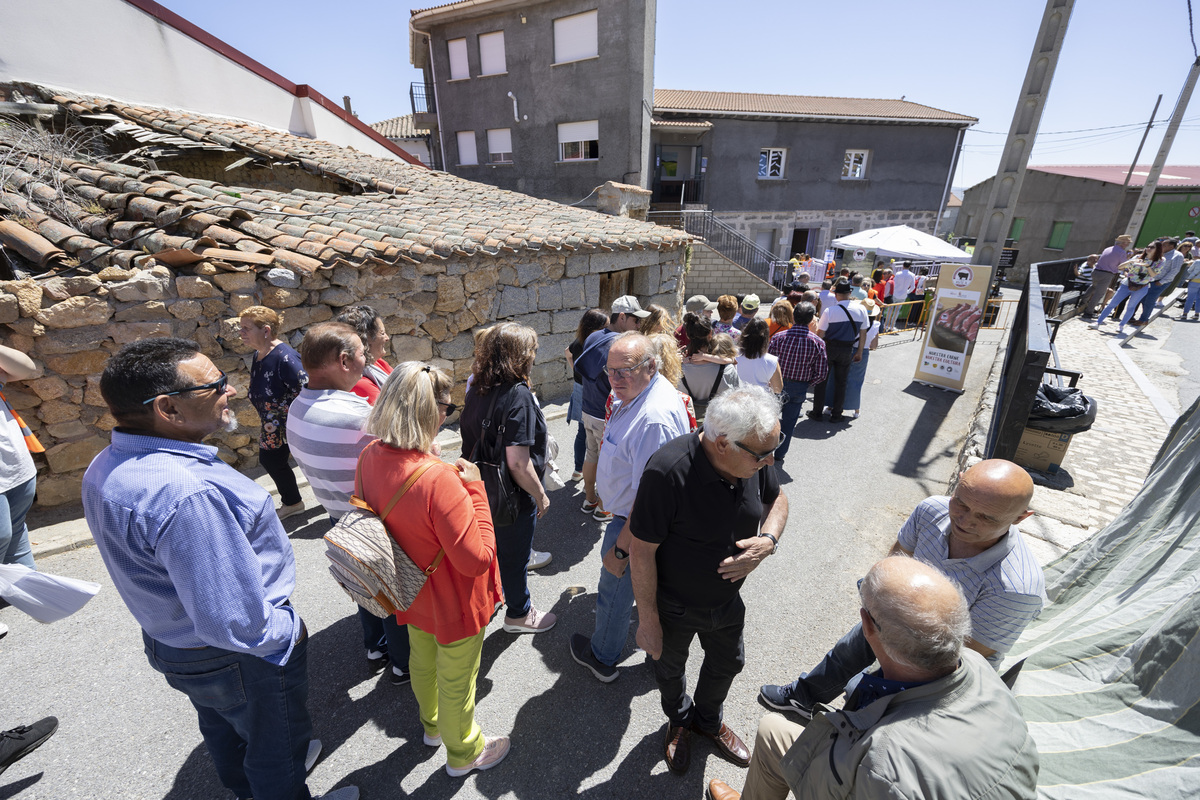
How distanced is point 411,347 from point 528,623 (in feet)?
11.6

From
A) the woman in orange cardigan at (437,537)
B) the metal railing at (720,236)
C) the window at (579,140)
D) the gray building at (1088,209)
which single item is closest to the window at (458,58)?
the window at (579,140)

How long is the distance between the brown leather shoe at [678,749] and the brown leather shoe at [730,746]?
4.4 inches

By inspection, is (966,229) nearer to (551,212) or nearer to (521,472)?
(551,212)

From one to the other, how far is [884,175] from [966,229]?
12788 millimetres

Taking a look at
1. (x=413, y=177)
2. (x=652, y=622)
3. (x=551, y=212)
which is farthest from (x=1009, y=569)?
(x=413, y=177)

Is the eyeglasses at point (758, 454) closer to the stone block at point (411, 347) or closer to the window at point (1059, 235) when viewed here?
the stone block at point (411, 347)

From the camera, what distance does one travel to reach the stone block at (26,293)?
3365 mm

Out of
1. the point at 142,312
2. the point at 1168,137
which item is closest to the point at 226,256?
the point at 142,312

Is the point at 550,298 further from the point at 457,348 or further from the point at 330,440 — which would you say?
the point at 330,440

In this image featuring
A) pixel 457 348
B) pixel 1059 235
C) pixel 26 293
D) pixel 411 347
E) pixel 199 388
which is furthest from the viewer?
pixel 1059 235

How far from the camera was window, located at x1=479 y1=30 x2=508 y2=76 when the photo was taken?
55.0 feet

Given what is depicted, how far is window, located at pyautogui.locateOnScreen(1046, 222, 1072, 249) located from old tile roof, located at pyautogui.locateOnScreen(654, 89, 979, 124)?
7.65 meters

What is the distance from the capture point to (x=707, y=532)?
186 cm

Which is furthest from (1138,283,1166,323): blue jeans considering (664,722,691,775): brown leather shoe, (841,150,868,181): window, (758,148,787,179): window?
(841,150,868,181): window
